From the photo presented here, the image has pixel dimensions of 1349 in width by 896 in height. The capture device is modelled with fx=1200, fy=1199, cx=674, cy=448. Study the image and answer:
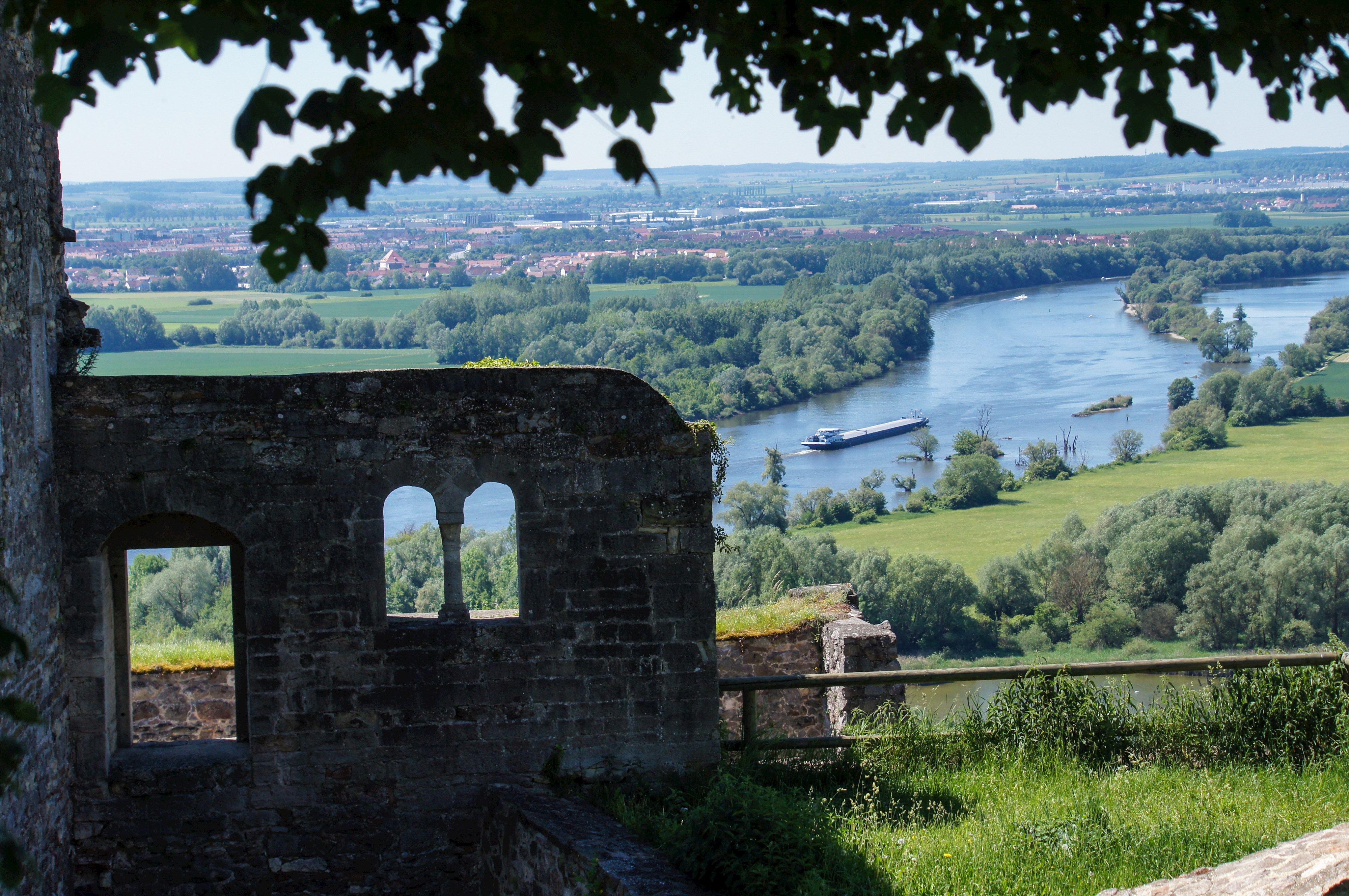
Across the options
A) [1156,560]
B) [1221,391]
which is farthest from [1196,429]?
[1156,560]

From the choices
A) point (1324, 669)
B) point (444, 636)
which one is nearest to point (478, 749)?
point (444, 636)

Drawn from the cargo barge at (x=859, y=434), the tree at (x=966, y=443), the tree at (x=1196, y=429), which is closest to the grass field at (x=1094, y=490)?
the tree at (x=1196, y=429)

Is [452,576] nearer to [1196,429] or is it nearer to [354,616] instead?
[354,616]

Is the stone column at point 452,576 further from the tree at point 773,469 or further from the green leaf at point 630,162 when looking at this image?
the tree at point 773,469

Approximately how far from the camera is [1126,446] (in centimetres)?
7275

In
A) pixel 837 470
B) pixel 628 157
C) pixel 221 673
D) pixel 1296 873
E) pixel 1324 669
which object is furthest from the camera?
pixel 837 470

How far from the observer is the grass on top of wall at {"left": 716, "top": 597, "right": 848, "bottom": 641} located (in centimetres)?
1072

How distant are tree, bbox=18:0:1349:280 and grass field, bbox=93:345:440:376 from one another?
36.7 metres

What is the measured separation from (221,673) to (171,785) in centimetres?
279

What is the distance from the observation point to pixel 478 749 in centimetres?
742

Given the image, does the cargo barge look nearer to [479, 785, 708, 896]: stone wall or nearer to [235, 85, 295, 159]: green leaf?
[479, 785, 708, 896]: stone wall

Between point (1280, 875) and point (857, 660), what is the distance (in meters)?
5.41

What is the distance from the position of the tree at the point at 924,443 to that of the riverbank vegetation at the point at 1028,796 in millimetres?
67309

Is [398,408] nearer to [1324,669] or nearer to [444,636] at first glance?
[444,636]
